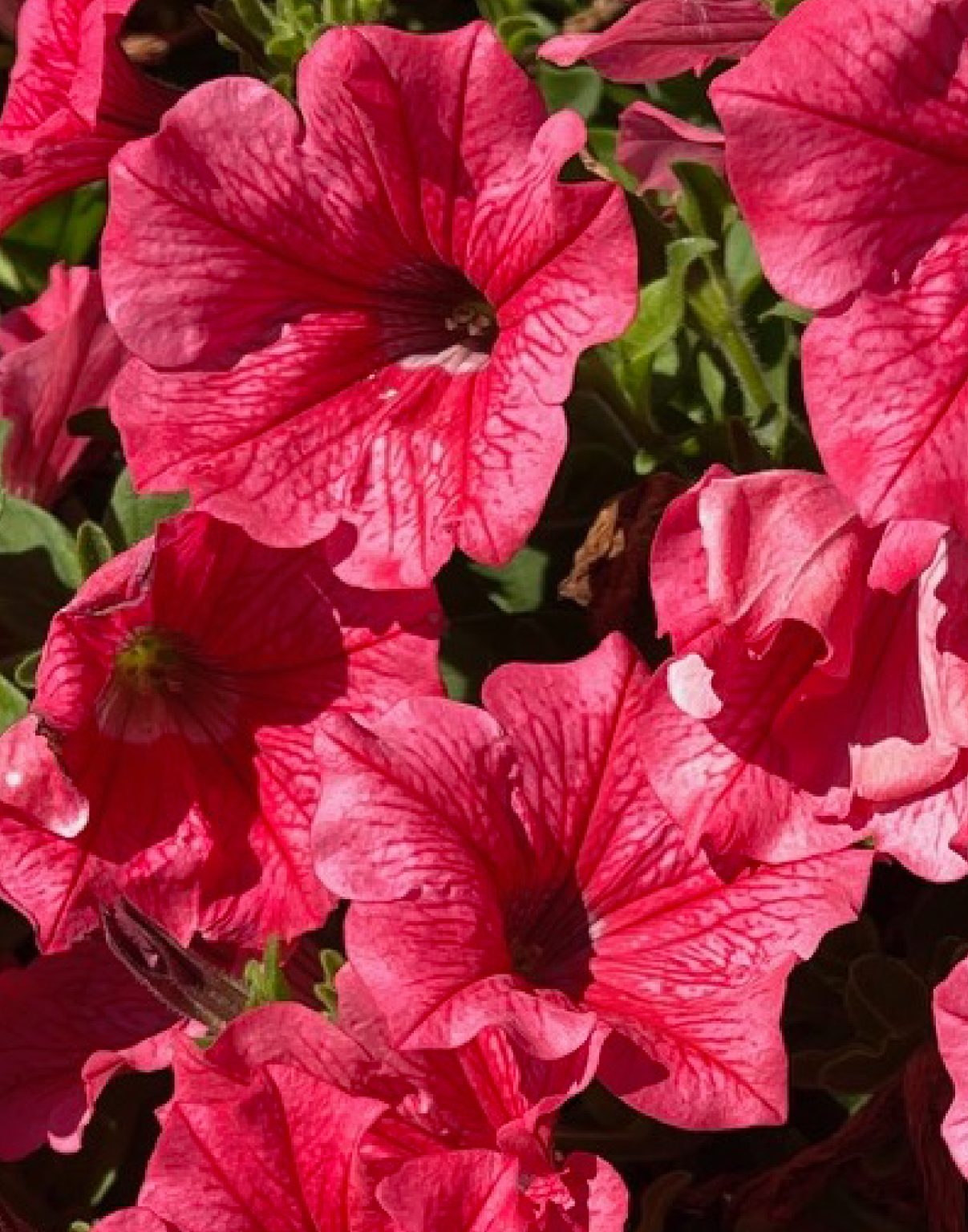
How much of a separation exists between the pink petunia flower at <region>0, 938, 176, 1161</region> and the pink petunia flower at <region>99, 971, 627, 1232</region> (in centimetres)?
→ 23

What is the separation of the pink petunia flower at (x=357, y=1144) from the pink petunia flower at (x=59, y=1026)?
23 centimetres

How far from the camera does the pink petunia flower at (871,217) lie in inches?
42.7

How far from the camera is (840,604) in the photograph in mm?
1163

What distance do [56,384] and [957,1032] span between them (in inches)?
28.9

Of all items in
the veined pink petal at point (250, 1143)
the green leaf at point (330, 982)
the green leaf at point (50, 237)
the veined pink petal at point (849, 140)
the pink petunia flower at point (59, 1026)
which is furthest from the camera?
the green leaf at point (50, 237)

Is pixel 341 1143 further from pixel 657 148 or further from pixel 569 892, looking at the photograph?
pixel 657 148

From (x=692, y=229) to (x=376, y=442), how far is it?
269 millimetres

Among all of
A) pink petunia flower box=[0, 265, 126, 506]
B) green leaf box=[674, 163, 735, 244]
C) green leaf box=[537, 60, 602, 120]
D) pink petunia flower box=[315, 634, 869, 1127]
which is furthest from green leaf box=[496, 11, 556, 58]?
pink petunia flower box=[315, 634, 869, 1127]

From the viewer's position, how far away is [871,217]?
1120 mm

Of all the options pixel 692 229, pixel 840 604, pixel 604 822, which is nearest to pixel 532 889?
pixel 604 822

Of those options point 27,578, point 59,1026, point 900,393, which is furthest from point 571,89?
point 59,1026

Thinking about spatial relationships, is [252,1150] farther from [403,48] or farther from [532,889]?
[403,48]

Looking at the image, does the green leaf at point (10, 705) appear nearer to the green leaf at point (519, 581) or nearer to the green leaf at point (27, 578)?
the green leaf at point (27, 578)

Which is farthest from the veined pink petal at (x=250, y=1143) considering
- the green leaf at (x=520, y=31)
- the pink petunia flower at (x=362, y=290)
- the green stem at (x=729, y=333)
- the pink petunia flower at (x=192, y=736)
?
the green leaf at (x=520, y=31)
